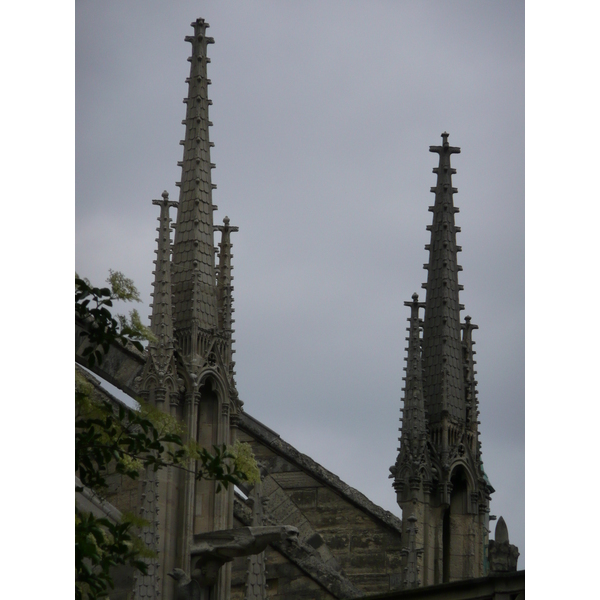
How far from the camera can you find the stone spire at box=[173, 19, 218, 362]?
12.5 meters

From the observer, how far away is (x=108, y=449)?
30.9 feet

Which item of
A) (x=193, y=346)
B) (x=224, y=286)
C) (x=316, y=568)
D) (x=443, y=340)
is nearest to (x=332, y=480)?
(x=316, y=568)

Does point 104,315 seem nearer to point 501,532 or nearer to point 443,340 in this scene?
point 501,532

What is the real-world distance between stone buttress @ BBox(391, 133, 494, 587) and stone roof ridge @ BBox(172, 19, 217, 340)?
63.8 inches

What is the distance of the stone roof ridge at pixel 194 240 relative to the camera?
12.5 meters

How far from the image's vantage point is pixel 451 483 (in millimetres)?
13250

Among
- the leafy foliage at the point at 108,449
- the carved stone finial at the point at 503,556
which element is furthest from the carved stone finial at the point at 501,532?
the leafy foliage at the point at 108,449

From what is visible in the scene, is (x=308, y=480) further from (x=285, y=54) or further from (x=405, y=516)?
(x=285, y=54)

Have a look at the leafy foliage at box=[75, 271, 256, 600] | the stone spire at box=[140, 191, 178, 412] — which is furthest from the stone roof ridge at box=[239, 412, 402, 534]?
the leafy foliage at box=[75, 271, 256, 600]

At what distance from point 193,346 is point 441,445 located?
2.31 m

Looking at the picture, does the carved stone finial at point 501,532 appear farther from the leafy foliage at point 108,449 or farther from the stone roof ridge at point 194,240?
the stone roof ridge at point 194,240

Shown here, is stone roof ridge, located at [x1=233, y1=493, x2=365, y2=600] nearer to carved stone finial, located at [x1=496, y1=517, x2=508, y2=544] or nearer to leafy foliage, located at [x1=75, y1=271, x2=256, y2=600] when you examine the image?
leafy foliage, located at [x1=75, y1=271, x2=256, y2=600]
